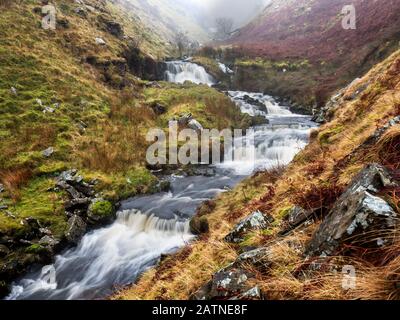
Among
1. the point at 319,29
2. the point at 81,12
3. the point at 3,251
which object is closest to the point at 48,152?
the point at 3,251

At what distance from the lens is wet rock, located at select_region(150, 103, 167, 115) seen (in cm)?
2345

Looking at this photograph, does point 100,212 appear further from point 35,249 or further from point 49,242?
point 35,249

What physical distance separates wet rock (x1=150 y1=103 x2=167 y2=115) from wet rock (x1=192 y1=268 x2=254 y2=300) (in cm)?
1985

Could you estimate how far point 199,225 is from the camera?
10.7m

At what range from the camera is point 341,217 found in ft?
11.4

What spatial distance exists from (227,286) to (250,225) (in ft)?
6.00

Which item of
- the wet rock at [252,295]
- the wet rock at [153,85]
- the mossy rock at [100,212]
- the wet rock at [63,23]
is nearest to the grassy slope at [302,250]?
the wet rock at [252,295]

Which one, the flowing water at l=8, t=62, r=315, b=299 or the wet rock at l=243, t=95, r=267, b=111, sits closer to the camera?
the flowing water at l=8, t=62, r=315, b=299

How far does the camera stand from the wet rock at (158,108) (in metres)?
23.5

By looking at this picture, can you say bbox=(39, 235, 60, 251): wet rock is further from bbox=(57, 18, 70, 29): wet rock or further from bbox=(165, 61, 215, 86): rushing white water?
bbox=(165, 61, 215, 86): rushing white water

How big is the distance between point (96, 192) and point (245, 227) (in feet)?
34.2

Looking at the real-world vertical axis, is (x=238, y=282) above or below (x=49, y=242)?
above

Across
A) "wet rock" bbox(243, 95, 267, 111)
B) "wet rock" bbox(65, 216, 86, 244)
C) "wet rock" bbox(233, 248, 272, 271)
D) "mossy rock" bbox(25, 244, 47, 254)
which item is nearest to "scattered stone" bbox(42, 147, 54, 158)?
"wet rock" bbox(65, 216, 86, 244)

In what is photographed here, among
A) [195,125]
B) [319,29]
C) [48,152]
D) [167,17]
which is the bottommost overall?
[48,152]
